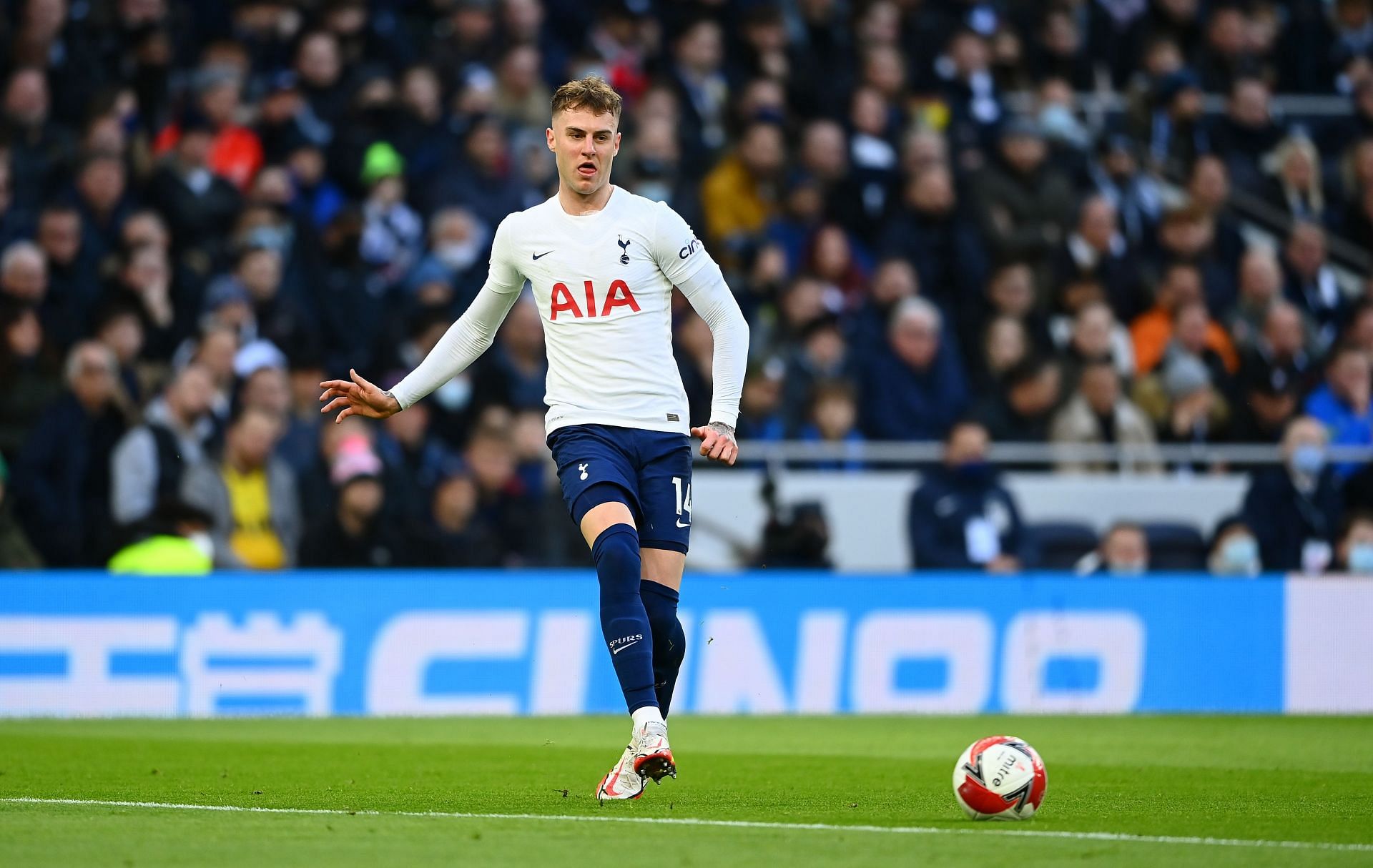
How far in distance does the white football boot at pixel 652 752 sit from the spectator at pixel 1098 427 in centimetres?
917

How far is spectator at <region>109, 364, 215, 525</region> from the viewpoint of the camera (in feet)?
42.4

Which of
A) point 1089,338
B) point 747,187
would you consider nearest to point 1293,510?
point 1089,338

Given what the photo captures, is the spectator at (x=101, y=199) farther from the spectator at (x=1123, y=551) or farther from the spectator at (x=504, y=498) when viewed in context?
the spectator at (x=1123, y=551)

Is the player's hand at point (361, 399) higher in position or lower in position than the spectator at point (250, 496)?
Answer: higher

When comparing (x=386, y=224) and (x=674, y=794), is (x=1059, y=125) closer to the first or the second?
(x=386, y=224)

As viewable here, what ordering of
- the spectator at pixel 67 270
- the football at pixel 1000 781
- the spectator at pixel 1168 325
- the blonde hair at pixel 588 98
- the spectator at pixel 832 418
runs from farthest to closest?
1. the spectator at pixel 1168 325
2. the spectator at pixel 832 418
3. the spectator at pixel 67 270
4. the blonde hair at pixel 588 98
5. the football at pixel 1000 781

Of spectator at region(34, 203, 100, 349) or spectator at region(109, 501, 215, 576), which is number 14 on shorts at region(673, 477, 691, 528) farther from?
spectator at region(34, 203, 100, 349)

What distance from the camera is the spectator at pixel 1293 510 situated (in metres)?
15.5

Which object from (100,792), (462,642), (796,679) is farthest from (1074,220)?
(100,792)

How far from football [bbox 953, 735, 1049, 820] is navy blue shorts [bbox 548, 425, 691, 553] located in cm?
144

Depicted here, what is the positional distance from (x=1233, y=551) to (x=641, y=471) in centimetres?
860

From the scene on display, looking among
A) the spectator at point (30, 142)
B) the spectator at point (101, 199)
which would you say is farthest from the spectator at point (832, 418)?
the spectator at point (30, 142)

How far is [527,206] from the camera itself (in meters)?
15.9

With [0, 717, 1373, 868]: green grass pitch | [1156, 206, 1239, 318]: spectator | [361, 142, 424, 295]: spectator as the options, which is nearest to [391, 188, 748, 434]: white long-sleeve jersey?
[0, 717, 1373, 868]: green grass pitch
